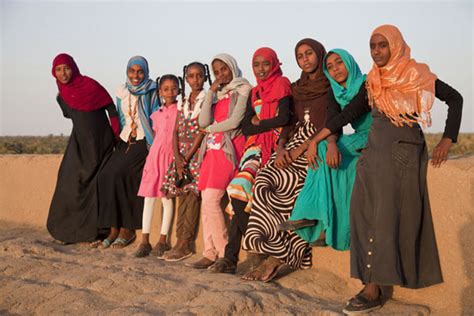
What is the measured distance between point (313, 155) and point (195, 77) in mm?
1790

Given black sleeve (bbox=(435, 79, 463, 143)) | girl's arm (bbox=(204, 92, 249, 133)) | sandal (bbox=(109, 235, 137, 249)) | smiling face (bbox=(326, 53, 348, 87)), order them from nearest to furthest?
black sleeve (bbox=(435, 79, 463, 143)) → smiling face (bbox=(326, 53, 348, 87)) → girl's arm (bbox=(204, 92, 249, 133)) → sandal (bbox=(109, 235, 137, 249))

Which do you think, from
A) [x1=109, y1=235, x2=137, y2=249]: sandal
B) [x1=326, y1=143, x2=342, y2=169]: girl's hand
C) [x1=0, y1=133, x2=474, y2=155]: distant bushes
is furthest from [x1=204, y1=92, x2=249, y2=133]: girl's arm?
[x1=0, y1=133, x2=474, y2=155]: distant bushes

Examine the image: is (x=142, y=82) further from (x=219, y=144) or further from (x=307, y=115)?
(x=307, y=115)

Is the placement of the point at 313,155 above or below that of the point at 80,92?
below

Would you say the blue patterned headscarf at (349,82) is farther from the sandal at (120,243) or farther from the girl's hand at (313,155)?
the sandal at (120,243)

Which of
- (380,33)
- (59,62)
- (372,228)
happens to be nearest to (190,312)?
(372,228)

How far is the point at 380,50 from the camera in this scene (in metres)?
4.48

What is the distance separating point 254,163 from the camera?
559 cm

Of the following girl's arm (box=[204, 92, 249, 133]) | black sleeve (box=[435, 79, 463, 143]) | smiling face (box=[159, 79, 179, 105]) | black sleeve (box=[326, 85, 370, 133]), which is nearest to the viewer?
black sleeve (box=[435, 79, 463, 143])

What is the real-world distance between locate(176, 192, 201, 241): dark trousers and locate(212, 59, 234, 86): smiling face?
121cm

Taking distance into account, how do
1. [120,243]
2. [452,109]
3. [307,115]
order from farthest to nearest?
[120,243] < [307,115] < [452,109]

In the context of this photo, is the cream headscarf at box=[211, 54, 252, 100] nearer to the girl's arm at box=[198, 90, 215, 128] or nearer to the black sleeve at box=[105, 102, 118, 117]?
the girl's arm at box=[198, 90, 215, 128]

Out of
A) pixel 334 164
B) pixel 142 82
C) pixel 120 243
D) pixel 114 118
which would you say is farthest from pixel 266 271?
pixel 114 118

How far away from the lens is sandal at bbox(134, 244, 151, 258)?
6.36m
